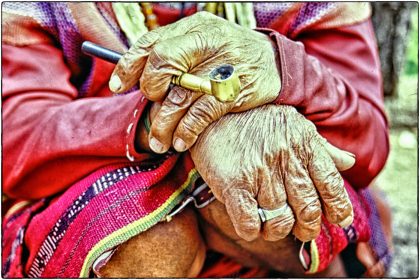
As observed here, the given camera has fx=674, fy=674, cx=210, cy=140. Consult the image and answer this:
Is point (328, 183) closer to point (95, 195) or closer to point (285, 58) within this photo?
point (285, 58)

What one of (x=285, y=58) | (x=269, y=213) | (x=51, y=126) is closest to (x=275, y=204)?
(x=269, y=213)

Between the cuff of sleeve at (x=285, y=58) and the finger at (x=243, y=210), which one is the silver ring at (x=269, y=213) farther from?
the cuff of sleeve at (x=285, y=58)

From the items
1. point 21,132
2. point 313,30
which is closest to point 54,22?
point 21,132

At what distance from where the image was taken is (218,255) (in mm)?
1549

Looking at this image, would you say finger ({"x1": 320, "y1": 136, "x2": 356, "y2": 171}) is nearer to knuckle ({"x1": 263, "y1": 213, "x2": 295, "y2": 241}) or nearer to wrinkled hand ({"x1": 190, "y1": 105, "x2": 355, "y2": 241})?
wrinkled hand ({"x1": 190, "y1": 105, "x2": 355, "y2": 241})

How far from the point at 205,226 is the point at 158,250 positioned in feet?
0.55

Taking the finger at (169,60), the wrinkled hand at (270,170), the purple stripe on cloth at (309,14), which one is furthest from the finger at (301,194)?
the purple stripe on cloth at (309,14)

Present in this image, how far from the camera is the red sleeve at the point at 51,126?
134cm

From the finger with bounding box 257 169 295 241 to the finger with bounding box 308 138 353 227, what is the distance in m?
0.07

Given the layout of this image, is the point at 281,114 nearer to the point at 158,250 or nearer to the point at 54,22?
the point at 158,250

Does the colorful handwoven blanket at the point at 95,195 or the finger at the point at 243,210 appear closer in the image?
the finger at the point at 243,210

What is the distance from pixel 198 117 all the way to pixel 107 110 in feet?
0.93

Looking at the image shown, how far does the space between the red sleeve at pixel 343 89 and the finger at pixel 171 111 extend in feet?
0.61

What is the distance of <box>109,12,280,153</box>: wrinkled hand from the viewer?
115 cm
